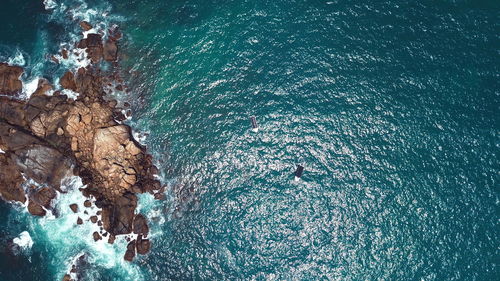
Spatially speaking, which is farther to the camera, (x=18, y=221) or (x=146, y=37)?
(x=146, y=37)

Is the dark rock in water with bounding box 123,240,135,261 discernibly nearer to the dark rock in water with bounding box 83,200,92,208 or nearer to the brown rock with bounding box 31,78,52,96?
the dark rock in water with bounding box 83,200,92,208

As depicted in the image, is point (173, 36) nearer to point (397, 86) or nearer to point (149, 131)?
point (149, 131)

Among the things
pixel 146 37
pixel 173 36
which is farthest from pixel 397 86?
pixel 146 37

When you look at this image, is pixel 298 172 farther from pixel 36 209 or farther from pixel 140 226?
pixel 36 209

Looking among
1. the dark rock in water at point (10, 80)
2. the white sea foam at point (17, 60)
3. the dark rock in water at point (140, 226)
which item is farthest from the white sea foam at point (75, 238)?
the white sea foam at point (17, 60)

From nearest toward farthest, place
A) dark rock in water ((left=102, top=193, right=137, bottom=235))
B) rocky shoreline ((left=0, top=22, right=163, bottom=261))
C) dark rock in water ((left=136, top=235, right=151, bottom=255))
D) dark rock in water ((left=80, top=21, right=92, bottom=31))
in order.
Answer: dark rock in water ((left=136, top=235, right=151, bottom=255)), dark rock in water ((left=102, top=193, right=137, bottom=235)), rocky shoreline ((left=0, top=22, right=163, bottom=261)), dark rock in water ((left=80, top=21, right=92, bottom=31))

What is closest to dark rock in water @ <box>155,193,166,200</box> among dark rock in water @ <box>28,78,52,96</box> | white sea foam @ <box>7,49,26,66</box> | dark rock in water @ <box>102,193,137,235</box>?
dark rock in water @ <box>102,193,137,235</box>
